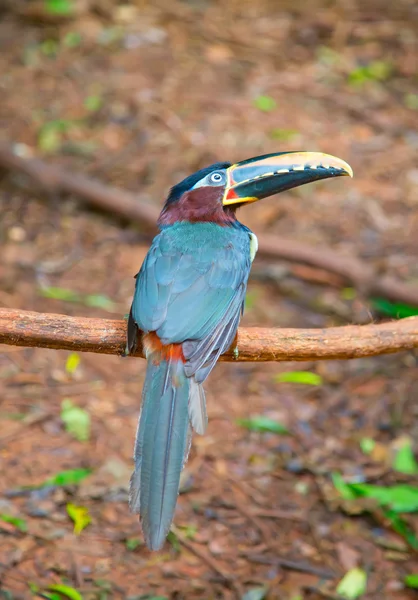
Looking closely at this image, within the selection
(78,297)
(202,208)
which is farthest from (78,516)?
(78,297)

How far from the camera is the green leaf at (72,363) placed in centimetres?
540

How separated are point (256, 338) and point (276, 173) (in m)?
1.00

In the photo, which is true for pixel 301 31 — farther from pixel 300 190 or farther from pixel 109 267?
pixel 109 267

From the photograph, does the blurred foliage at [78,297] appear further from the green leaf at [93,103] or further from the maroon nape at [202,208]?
the green leaf at [93,103]

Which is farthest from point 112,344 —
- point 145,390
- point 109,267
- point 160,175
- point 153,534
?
point 160,175

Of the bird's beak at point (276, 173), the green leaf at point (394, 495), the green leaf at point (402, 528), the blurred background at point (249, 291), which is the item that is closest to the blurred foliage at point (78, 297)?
the blurred background at point (249, 291)

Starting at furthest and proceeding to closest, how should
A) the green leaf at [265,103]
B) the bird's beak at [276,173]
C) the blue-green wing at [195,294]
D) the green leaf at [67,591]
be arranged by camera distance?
1. the green leaf at [265,103]
2. the bird's beak at [276,173]
3. the green leaf at [67,591]
4. the blue-green wing at [195,294]

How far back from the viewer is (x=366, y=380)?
5.71m

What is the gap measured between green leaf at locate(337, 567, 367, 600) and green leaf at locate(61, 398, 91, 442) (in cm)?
176

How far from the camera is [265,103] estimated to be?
8508mm

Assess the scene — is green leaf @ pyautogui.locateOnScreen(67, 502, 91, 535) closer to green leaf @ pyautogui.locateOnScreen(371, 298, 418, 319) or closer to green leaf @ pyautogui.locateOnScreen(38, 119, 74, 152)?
green leaf @ pyautogui.locateOnScreen(371, 298, 418, 319)

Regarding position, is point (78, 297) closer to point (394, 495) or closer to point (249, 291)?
point (249, 291)

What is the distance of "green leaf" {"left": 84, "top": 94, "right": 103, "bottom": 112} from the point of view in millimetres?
8188

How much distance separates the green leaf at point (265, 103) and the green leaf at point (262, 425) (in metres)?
4.25
